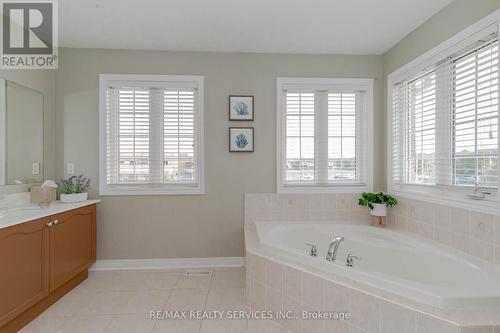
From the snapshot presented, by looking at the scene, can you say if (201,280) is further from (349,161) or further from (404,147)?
(404,147)

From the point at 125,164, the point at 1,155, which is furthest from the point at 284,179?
the point at 1,155

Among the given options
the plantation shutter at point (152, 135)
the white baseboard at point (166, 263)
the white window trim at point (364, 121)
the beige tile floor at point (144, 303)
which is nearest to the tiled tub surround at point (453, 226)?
the white window trim at point (364, 121)

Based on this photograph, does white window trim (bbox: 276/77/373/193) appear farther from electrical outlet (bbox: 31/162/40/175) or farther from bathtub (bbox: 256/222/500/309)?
electrical outlet (bbox: 31/162/40/175)

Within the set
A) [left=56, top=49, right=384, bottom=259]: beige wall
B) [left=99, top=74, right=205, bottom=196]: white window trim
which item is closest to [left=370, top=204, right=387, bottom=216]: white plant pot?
[left=56, top=49, right=384, bottom=259]: beige wall

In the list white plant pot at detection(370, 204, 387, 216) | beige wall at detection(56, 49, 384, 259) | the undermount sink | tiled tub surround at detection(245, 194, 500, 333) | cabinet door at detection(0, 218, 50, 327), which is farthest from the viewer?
beige wall at detection(56, 49, 384, 259)

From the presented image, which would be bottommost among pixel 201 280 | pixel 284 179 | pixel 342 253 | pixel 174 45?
pixel 201 280

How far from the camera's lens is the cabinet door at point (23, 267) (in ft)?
5.02

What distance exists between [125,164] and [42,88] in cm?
108

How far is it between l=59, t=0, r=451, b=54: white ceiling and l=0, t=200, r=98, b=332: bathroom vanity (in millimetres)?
1661

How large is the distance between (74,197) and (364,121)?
3.21m

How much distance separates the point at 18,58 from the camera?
2.21m

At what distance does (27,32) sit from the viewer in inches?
89.2

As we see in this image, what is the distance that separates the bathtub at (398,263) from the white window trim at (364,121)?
417mm

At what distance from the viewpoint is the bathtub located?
1.19 metres
